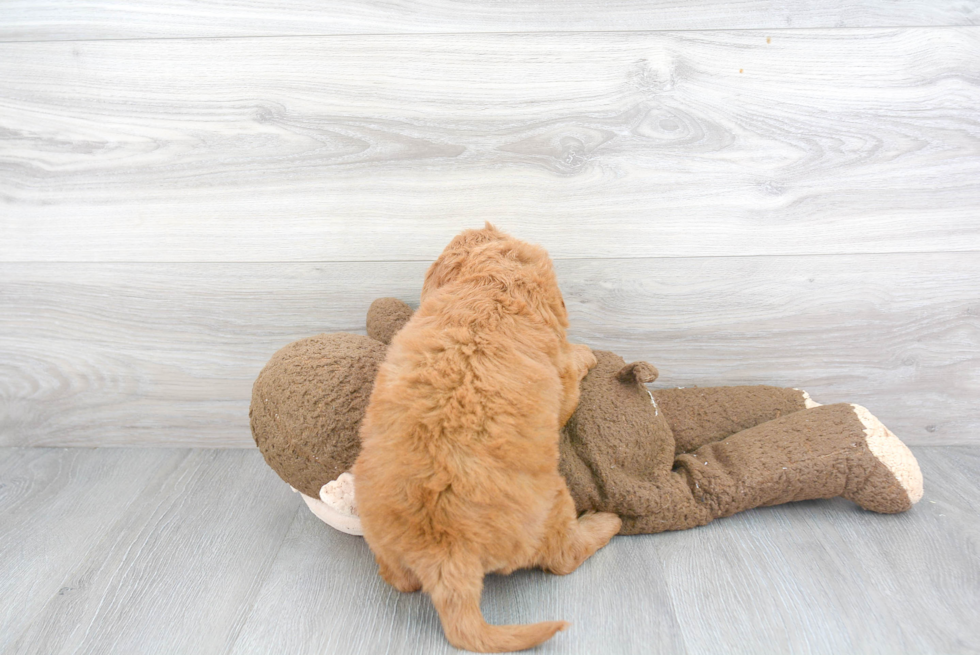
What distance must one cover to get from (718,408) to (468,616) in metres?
0.69

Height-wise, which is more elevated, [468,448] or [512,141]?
[512,141]

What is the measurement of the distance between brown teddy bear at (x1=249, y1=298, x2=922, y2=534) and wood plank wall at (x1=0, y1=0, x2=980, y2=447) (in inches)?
8.0

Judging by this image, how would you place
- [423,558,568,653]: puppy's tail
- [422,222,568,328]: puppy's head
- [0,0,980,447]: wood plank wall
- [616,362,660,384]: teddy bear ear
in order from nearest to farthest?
[423,558,568,653]: puppy's tail → [422,222,568,328]: puppy's head → [616,362,660,384]: teddy bear ear → [0,0,980,447]: wood plank wall

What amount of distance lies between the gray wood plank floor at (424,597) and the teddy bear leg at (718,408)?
0.55 ft

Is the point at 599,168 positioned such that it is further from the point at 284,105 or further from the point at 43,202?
the point at 43,202

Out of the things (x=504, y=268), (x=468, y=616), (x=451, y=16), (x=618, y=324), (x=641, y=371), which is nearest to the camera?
(x=468, y=616)

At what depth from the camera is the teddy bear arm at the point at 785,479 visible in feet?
3.76

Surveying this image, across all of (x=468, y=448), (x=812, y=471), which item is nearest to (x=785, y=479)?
(x=812, y=471)

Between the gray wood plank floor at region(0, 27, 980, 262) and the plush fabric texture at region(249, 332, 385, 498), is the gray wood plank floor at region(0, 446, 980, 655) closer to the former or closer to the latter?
the plush fabric texture at region(249, 332, 385, 498)

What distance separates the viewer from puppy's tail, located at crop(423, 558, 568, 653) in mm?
862

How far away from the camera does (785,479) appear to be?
1.15 metres

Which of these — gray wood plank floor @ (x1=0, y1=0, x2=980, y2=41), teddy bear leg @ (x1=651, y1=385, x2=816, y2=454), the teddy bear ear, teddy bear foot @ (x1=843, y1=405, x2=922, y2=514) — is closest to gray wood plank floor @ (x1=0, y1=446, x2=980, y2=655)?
teddy bear foot @ (x1=843, y1=405, x2=922, y2=514)

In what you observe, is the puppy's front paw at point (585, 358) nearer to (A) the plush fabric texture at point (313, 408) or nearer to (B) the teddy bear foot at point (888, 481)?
(A) the plush fabric texture at point (313, 408)

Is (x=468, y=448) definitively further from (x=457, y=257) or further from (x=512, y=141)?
(x=512, y=141)
